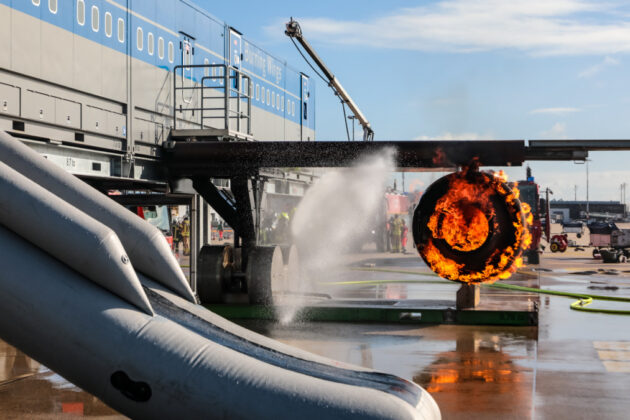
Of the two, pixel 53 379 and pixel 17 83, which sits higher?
pixel 17 83

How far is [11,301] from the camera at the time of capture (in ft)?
15.9

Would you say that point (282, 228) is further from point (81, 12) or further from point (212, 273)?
point (81, 12)

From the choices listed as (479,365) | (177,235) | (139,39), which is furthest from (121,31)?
(177,235)

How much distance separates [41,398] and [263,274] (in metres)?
6.01

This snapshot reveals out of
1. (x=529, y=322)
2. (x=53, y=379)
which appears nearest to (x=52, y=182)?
(x=53, y=379)

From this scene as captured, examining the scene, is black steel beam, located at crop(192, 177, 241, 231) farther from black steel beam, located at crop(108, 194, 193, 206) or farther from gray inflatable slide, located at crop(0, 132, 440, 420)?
gray inflatable slide, located at crop(0, 132, 440, 420)

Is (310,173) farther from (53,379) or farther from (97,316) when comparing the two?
(97,316)

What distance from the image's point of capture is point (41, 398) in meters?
7.56

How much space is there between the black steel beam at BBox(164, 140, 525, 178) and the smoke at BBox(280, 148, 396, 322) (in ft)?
10.5

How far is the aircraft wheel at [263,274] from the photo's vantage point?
13.2 meters

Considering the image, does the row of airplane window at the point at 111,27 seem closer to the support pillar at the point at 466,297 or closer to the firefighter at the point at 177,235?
the support pillar at the point at 466,297

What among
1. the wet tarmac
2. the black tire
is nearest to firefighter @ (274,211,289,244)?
the wet tarmac

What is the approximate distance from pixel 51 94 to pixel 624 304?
12.2 meters

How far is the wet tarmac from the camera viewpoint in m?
7.19
